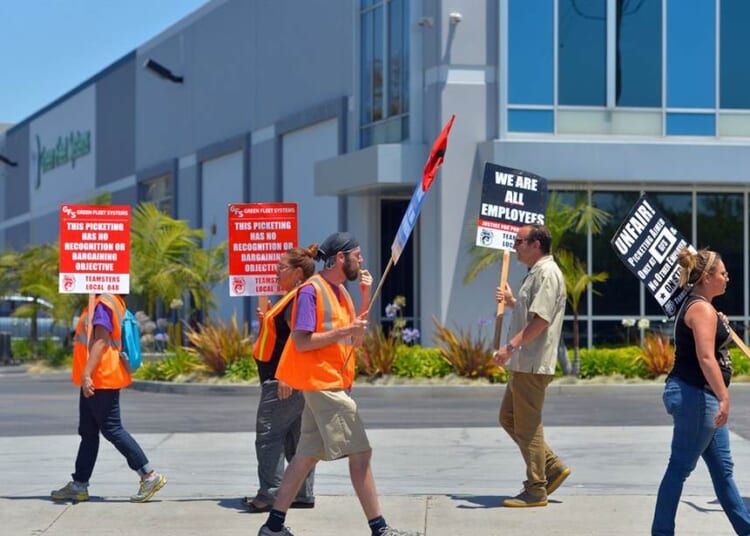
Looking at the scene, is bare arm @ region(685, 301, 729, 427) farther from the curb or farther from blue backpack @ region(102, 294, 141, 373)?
the curb

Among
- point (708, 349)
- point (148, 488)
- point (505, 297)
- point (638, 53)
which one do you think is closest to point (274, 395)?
point (148, 488)

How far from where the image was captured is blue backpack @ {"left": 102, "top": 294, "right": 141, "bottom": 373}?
395 inches

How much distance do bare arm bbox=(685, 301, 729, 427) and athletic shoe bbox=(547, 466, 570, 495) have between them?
220 centimetres

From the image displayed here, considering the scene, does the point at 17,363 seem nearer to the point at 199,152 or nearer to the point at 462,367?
the point at 199,152

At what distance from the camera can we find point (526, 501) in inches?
382

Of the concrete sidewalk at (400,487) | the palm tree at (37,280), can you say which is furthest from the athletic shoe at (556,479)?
the palm tree at (37,280)

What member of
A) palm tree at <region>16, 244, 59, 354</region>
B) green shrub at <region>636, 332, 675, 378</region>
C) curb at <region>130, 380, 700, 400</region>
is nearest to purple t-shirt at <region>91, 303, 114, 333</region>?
curb at <region>130, 380, 700, 400</region>

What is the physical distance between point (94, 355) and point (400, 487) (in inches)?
105

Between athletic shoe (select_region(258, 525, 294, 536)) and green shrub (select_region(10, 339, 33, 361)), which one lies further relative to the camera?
green shrub (select_region(10, 339, 33, 361))

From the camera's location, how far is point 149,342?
30.0m

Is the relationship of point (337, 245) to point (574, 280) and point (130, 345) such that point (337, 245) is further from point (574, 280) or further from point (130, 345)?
point (574, 280)

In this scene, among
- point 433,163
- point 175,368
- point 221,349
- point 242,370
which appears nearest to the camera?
point 433,163

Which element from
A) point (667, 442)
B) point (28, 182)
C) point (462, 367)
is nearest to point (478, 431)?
point (667, 442)

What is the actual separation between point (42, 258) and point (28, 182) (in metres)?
28.9
